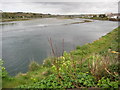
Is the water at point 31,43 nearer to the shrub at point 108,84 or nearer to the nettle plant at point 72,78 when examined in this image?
the nettle plant at point 72,78

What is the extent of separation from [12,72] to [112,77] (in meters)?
6.06

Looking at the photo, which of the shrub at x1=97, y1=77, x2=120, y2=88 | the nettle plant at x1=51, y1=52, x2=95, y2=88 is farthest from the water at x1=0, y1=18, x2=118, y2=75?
the shrub at x1=97, y1=77, x2=120, y2=88

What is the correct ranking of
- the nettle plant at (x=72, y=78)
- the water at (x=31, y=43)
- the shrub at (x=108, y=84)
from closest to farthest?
the shrub at (x=108, y=84)
the nettle plant at (x=72, y=78)
the water at (x=31, y=43)

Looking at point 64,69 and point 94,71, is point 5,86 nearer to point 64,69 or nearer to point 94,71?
point 64,69

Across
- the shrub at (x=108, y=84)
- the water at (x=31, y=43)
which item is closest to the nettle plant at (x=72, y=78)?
the shrub at (x=108, y=84)

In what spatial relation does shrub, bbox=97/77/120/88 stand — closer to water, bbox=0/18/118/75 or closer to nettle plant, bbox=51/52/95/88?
nettle plant, bbox=51/52/95/88

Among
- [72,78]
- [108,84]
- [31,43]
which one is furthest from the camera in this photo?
[31,43]

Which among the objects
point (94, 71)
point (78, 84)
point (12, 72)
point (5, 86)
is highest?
point (94, 71)

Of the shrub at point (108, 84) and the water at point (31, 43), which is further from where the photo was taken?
the water at point (31, 43)

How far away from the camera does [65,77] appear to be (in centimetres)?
431

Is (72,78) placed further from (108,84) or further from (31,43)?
(31,43)

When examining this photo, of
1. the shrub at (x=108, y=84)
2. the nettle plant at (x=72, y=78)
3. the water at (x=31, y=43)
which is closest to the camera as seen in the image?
the shrub at (x=108, y=84)

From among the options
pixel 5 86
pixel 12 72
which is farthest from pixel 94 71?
pixel 12 72

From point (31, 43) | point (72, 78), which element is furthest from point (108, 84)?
point (31, 43)
